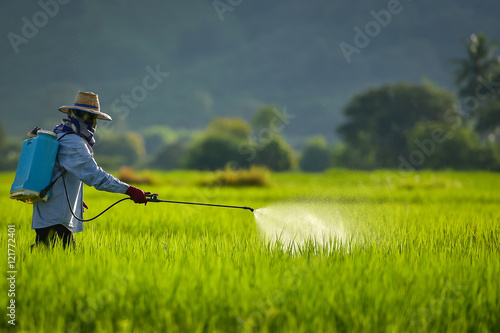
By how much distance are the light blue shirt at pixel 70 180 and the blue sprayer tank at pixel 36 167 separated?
0.10m

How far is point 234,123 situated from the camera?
6869cm

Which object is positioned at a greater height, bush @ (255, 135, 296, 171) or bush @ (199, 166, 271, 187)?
bush @ (255, 135, 296, 171)

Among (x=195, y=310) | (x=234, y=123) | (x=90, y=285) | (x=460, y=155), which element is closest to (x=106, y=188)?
(x=90, y=285)

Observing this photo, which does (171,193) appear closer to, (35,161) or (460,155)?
(35,161)

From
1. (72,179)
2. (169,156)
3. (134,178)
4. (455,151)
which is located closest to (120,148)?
(169,156)

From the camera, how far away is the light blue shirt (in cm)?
396

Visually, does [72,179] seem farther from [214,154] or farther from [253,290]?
[214,154]

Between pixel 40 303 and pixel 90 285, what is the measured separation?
34 cm

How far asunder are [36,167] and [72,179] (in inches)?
14.5

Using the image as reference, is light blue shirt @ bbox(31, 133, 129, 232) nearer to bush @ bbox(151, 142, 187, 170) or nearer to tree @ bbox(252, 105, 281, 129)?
tree @ bbox(252, 105, 281, 129)

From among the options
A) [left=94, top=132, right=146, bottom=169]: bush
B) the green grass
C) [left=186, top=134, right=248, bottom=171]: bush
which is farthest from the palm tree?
[left=94, top=132, right=146, bottom=169]: bush


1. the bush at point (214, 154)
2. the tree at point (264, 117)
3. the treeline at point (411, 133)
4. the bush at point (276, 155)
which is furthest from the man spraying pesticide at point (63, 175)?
the tree at point (264, 117)

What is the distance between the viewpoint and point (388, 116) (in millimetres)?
50906

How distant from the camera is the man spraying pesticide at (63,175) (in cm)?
387
